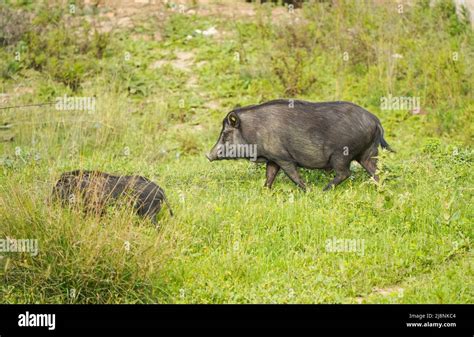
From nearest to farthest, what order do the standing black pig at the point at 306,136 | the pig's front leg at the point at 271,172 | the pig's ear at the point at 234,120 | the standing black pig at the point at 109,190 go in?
the standing black pig at the point at 109,190
the standing black pig at the point at 306,136
the pig's ear at the point at 234,120
the pig's front leg at the point at 271,172

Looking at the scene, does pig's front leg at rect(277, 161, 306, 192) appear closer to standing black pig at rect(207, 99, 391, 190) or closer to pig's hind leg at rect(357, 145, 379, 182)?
standing black pig at rect(207, 99, 391, 190)

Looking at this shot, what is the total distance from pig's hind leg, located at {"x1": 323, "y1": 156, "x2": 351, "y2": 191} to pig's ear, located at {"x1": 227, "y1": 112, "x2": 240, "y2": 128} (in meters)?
1.12

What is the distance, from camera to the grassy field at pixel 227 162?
664cm

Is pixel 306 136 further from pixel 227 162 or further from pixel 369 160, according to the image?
pixel 227 162

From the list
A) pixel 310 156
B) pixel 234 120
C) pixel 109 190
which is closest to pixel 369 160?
pixel 310 156

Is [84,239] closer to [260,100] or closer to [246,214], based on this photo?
[246,214]

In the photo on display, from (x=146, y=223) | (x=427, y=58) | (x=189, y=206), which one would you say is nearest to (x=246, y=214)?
(x=189, y=206)

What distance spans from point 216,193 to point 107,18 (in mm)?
8022

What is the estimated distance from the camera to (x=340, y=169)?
9344 mm

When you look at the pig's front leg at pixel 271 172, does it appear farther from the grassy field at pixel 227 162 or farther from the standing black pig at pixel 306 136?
the grassy field at pixel 227 162

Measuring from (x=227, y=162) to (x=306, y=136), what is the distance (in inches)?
75.8

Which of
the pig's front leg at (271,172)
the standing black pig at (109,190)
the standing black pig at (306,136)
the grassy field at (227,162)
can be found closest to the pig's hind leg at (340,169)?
the standing black pig at (306,136)

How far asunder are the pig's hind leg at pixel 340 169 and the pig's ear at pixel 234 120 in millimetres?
1123

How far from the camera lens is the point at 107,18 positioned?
16172mm
